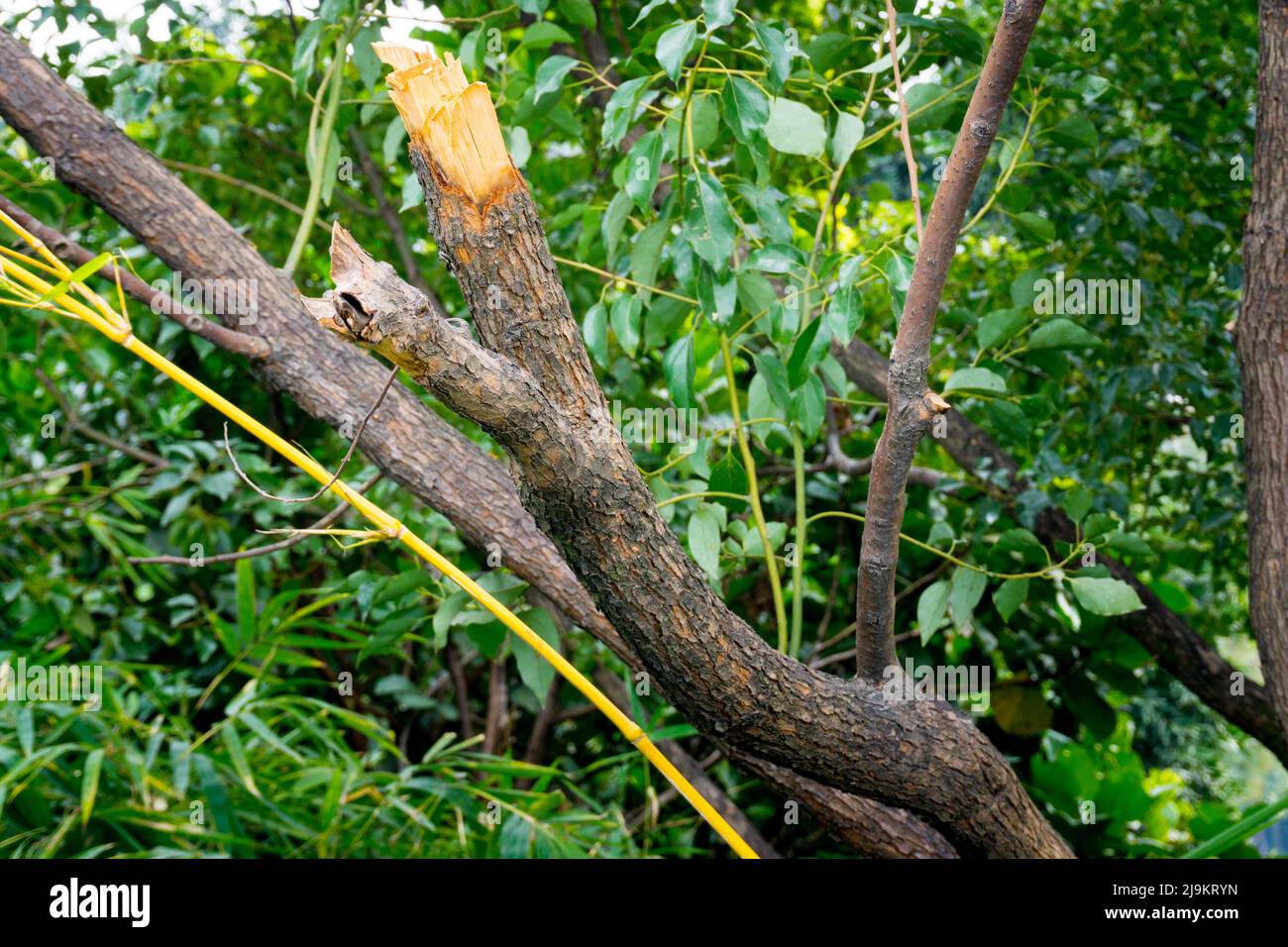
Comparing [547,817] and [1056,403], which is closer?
[1056,403]

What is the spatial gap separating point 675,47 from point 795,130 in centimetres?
21

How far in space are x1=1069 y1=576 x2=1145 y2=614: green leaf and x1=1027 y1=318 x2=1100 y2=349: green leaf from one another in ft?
1.02

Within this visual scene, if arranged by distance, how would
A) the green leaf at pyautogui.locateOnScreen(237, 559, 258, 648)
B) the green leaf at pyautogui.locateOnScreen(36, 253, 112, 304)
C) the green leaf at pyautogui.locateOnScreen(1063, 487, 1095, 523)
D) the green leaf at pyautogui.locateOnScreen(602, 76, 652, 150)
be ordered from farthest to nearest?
the green leaf at pyautogui.locateOnScreen(237, 559, 258, 648), the green leaf at pyautogui.locateOnScreen(1063, 487, 1095, 523), the green leaf at pyautogui.locateOnScreen(602, 76, 652, 150), the green leaf at pyautogui.locateOnScreen(36, 253, 112, 304)

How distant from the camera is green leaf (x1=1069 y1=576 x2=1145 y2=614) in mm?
1311

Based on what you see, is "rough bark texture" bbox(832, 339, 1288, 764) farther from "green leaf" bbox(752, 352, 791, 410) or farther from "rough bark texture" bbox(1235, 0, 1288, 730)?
"green leaf" bbox(752, 352, 791, 410)

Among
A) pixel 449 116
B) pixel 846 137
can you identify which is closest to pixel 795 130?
pixel 846 137

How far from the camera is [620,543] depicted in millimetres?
Answer: 995

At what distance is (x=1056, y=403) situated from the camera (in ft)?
6.30

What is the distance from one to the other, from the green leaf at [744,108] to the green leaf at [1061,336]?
498 millimetres

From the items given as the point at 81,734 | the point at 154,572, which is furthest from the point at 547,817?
the point at 154,572

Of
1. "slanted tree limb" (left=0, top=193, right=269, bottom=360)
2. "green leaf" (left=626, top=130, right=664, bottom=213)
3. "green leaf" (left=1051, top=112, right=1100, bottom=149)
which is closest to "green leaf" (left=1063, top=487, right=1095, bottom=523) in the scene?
"green leaf" (left=1051, top=112, right=1100, bottom=149)

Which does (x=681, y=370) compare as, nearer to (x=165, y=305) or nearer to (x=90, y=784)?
(x=165, y=305)
